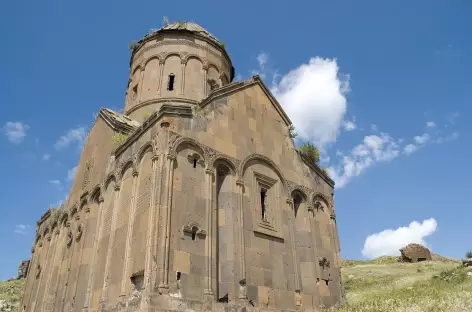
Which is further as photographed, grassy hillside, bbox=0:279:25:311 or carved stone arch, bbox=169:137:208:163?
grassy hillside, bbox=0:279:25:311

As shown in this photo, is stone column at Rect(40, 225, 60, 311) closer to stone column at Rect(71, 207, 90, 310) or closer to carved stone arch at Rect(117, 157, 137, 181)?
stone column at Rect(71, 207, 90, 310)

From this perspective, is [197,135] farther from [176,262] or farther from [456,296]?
[456,296]

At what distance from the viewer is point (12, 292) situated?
24.6 meters

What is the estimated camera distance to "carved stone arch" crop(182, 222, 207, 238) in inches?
358

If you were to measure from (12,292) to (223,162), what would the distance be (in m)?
21.5

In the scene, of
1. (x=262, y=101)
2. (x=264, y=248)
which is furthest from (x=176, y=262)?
(x=262, y=101)

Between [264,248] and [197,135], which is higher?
[197,135]

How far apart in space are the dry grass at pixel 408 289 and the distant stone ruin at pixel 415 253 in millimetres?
1655

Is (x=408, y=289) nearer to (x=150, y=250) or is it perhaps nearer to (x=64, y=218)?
(x=150, y=250)

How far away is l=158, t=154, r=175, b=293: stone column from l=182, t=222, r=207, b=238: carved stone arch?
1.57ft

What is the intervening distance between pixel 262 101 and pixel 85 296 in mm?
8450

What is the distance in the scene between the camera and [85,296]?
10461mm

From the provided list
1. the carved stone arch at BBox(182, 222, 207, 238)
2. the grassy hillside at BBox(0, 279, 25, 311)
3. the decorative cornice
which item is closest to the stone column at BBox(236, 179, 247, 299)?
the carved stone arch at BBox(182, 222, 207, 238)

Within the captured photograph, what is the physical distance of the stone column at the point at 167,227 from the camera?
8117mm
